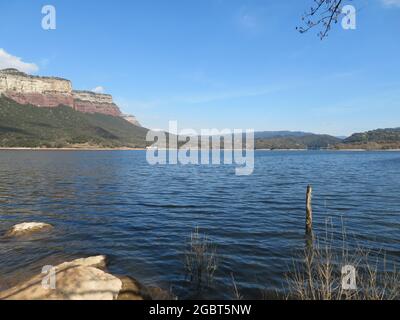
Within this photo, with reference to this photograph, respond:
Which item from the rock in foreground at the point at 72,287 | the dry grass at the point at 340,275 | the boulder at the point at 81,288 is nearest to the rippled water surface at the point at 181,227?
the dry grass at the point at 340,275

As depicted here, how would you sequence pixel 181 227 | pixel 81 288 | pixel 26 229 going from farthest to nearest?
pixel 181 227 < pixel 26 229 < pixel 81 288

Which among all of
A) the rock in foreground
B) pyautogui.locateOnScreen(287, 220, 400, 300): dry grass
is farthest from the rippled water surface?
the rock in foreground

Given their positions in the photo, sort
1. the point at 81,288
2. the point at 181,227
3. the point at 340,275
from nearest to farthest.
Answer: the point at 81,288, the point at 340,275, the point at 181,227

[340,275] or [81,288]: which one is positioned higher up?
[81,288]

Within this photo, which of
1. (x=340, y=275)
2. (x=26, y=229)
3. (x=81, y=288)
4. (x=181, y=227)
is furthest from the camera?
(x=181, y=227)

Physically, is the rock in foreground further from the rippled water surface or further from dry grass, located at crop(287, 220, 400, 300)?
dry grass, located at crop(287, 220, 400, 300)

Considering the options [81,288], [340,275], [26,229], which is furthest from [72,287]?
[26,229]

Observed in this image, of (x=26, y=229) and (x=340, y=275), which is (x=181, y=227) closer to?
(x=26, y=229)

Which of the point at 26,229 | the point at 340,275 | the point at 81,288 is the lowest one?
the point at 340,275

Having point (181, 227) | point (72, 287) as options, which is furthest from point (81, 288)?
point (181, 227)

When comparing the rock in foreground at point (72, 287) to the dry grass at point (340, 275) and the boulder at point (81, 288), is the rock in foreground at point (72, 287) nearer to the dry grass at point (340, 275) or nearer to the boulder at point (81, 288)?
the boulder at point (81, 288)

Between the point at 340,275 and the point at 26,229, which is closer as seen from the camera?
the point at 340,275
